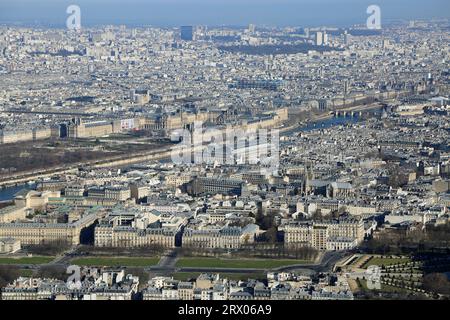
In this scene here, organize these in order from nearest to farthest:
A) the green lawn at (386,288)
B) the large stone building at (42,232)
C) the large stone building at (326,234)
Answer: the green lawn at (386,288)
the large stone building at (326,234)
the large stone building at (42,232)

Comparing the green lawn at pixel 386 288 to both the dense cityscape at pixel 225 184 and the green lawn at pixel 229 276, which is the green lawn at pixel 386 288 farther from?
the green lawn at pixel 229 276

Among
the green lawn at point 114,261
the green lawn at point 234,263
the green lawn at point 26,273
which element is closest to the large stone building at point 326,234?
the green lawn at point 234,263

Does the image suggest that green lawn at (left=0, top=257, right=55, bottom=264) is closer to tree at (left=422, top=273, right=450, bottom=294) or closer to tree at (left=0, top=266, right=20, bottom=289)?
tree at (left=0, top=266, right=20, bottom=289)

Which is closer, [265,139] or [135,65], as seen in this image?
[265,139]

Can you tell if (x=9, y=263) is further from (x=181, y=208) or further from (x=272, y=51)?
(x=272, y=51)

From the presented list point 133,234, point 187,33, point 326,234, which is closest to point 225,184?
point 133,234
